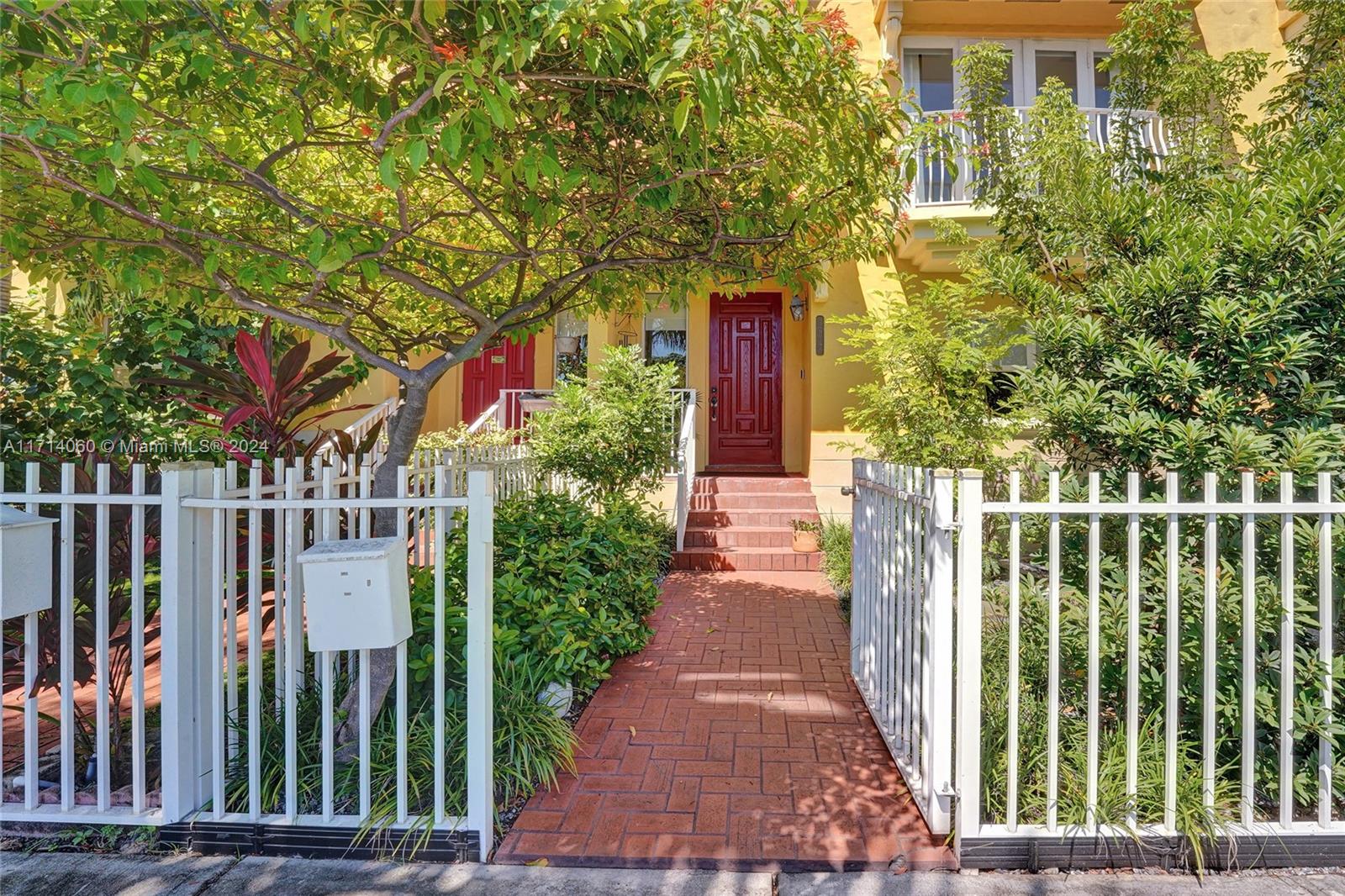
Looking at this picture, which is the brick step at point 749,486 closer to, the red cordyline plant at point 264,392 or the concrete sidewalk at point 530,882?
the red cordyline plant at point 264,392

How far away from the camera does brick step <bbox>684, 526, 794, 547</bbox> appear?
7.73m

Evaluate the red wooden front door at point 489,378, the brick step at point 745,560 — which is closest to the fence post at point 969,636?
the brick step at point 745,560

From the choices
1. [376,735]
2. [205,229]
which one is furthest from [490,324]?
[376,735]

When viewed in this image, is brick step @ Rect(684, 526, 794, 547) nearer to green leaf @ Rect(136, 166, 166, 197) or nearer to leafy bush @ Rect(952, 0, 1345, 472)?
leafy bush @ Rect(952, 0, 1345, 472)

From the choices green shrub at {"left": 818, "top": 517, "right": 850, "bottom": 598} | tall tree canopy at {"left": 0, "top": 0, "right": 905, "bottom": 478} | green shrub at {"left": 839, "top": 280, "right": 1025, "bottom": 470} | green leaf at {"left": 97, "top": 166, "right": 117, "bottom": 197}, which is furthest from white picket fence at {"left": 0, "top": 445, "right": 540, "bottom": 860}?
green shrub at {"left": 818, "top": 517, "right": 850, "bottom": 598}

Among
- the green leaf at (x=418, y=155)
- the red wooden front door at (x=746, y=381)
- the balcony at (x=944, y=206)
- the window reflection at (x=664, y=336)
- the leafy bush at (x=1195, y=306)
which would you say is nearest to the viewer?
A: the green leaf at (x=418, y=155)

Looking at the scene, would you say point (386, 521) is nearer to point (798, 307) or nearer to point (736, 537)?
point (736, 537)

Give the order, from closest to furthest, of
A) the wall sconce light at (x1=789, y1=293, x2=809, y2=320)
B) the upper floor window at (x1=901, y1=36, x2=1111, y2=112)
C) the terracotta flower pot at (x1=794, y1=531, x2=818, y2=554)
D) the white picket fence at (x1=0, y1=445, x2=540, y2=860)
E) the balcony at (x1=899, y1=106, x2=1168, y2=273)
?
the white picket fence at (x1=0, y1=445, x2=540, y2=860)
the balcony at (x1=899, y1=106, x2=1168, y2=273)
the terracotta flower pot at (x1=794, y1=531, x2=818, y2=554)
the upper floor window at (x1=901, y1=36, x2=1111, y2=112)
the wall sconce light at (x1=789, y1=293, x2=809, y2=320)

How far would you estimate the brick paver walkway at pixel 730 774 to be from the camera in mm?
2625

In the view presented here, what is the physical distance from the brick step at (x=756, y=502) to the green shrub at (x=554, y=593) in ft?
10.3

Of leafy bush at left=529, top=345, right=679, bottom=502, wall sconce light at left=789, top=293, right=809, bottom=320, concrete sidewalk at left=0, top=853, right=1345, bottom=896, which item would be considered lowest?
concrete sidewalk at left=0, top=853, right=1345, bottom=896

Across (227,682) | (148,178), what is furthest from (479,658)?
(148,178)

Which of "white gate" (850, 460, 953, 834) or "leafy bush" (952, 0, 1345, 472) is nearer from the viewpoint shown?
"white gate" (850, 460, 953, 834)

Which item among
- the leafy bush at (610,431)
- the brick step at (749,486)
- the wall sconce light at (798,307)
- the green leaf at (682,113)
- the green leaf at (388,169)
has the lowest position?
the brick step at (749,486)
